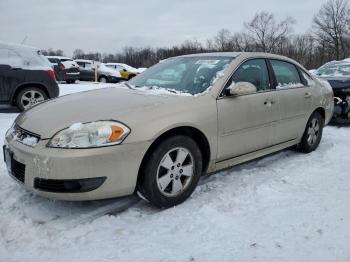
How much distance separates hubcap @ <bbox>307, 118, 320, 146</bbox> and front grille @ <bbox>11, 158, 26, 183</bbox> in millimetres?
3720

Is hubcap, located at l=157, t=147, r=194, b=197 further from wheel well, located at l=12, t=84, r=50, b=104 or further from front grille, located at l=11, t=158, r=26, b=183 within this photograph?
wheel well, located at l=12, t=84, r=50, b=104

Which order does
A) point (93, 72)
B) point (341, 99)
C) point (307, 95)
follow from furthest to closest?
1. point (93, 72)
2. point (341, 99)
3. point (307, 95)

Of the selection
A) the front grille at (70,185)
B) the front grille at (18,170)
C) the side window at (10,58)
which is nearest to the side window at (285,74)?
the front grille at (70,185)

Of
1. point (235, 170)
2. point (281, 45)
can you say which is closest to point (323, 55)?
point (281, 45)

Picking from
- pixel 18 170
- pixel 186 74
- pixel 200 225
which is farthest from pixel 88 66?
pixel 200 225

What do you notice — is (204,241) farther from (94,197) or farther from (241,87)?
(241,87)

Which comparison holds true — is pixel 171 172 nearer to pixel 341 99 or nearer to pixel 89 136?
pixel 89 136

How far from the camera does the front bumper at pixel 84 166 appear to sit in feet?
8.84

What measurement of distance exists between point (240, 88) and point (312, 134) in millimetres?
2012

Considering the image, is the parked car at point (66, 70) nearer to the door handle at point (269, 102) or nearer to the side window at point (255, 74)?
the side window at point (255, 74)

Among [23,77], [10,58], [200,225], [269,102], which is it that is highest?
[10,58]

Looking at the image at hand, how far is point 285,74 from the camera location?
15.2 feet

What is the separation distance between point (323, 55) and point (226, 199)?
44.0 metres

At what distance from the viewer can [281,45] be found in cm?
5116
